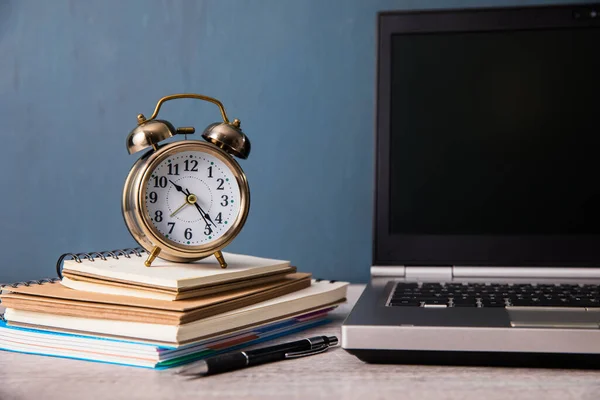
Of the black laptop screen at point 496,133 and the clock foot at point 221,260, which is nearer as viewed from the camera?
the clock foot at point 221,260

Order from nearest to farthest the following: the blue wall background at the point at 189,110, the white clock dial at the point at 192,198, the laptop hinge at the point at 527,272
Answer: the white clock dial at the point at 192,198 < the laptop hinge at the point at 527,272 < the blue wall background at the point at 189,110

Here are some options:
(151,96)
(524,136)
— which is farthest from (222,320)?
(151,96)

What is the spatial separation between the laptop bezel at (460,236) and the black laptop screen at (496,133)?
11 millimetres

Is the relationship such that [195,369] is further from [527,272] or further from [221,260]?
[527,272]

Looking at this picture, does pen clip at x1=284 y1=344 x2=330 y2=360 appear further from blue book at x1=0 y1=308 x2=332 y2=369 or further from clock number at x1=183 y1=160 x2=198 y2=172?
clock number at x1=183 y1=160 x2=198 y2=172

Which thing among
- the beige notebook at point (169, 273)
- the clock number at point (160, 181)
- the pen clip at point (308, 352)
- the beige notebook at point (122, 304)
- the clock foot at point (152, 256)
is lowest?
the pen clip at point (308, 352)

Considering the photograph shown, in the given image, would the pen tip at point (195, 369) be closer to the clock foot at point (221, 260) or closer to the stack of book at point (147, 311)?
the stack of book at point (147, 311)

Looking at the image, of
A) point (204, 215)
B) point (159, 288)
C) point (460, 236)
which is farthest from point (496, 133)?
point (159, 288)

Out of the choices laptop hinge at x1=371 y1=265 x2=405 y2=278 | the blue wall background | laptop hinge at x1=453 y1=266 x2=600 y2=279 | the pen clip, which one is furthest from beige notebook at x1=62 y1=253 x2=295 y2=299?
the blue wall background

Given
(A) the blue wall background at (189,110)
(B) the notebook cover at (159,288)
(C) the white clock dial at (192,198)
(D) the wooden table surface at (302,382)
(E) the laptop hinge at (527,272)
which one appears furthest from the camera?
(A) the blue wall background at (189,110)

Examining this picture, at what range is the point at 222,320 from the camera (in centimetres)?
71

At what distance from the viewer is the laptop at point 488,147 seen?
101 centimetres

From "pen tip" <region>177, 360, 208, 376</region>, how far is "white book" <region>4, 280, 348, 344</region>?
0.03 metres

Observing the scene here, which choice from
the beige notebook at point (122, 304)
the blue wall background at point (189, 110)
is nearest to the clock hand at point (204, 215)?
the beige notebook at point (122, 304)
